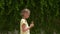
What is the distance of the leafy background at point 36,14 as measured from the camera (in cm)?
414

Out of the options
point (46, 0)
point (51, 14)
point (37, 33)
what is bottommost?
point (37, 33)

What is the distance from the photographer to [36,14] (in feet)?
14.3

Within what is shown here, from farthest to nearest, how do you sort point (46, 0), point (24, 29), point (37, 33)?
point (37, 33)
point (46, 0)
point (24, 29)

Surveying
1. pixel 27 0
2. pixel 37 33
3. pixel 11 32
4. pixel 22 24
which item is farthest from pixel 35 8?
pixel 22 24

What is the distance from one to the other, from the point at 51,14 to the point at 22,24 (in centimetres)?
133

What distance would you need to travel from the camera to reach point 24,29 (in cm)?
309

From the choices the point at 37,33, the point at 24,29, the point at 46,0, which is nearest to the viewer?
the point at 24,29

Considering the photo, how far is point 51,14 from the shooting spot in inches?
169

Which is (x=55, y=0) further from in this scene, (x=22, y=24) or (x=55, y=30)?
(x=22, y=24)

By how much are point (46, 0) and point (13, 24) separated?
0.98 m

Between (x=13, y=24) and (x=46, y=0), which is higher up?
(x=46, y=0)

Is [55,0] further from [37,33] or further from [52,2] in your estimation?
[37,33]

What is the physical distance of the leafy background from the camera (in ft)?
13.6

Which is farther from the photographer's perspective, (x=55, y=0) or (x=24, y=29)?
(x=55, y=0)
